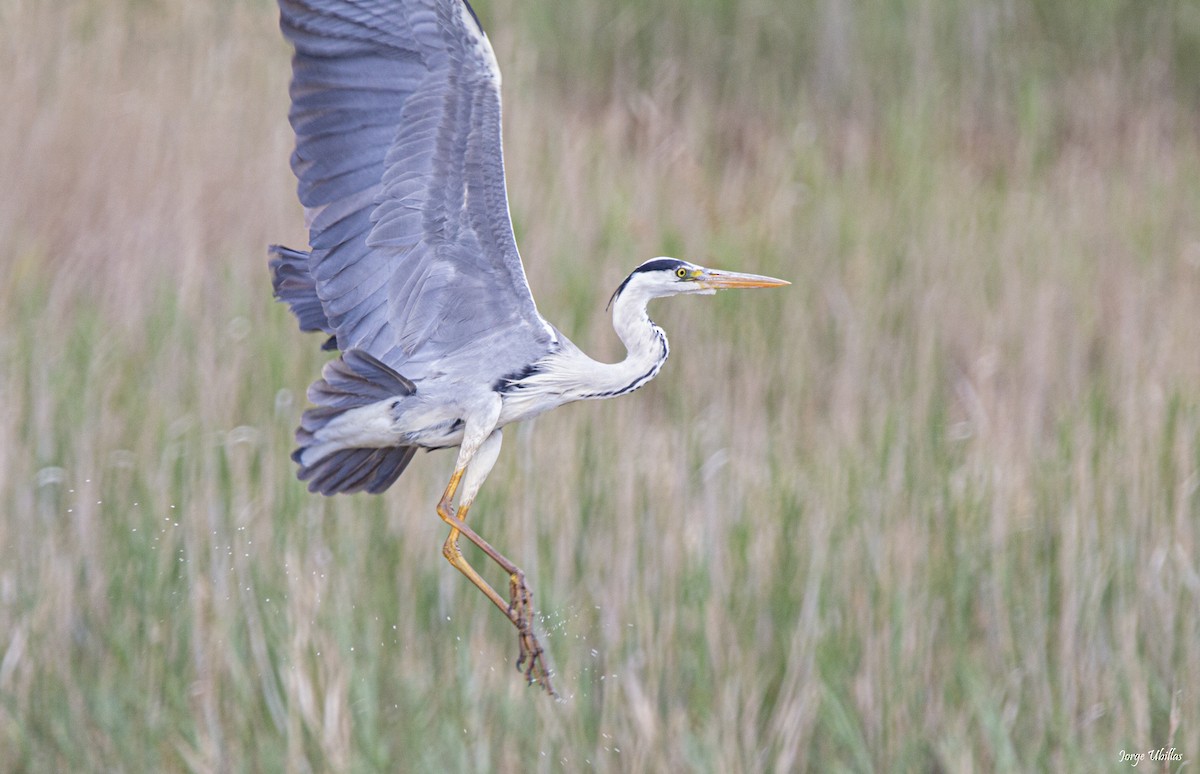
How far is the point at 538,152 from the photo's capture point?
4906 mm

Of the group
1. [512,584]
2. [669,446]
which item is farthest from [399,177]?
[669,446]

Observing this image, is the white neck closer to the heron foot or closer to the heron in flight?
the heron in flight

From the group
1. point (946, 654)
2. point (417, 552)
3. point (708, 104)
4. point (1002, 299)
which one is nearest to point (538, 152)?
point (708, 104)

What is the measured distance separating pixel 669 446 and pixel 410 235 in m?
2.00

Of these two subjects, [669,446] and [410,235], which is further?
[669,446]

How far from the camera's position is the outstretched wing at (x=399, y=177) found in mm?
2127

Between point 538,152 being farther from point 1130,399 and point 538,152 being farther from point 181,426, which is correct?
point 1130,399

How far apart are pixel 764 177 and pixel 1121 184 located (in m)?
1.43

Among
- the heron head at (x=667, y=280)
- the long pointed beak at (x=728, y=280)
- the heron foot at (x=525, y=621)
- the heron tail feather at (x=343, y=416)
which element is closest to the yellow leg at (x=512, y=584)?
the heron foot at (x=525, y=621)

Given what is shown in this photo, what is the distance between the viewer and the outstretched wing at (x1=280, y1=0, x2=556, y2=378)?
2127 mm

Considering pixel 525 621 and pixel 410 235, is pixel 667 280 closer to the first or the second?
pixel 410 235

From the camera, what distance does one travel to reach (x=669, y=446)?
160 inches

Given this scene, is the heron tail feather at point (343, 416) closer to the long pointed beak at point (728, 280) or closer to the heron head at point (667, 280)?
the heron head at point (667, 280)

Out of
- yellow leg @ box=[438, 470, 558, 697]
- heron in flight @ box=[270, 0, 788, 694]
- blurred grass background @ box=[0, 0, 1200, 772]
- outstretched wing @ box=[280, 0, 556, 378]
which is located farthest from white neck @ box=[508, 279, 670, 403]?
blurred grass background @ box=[0, 0, 1200, 772]
